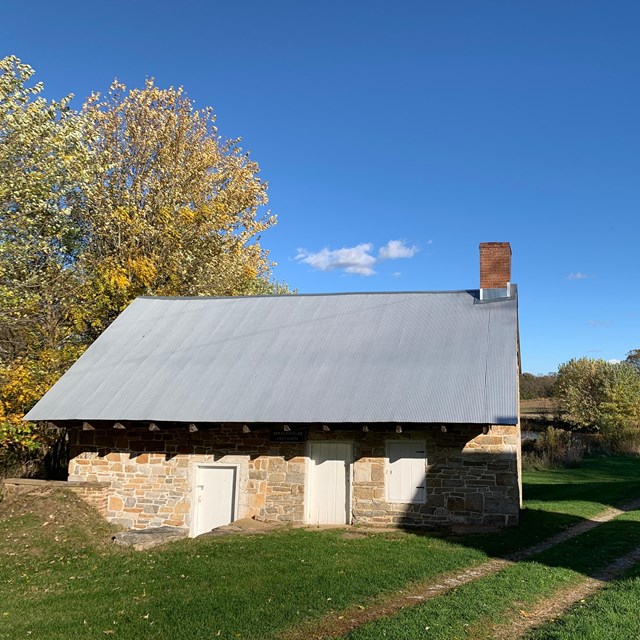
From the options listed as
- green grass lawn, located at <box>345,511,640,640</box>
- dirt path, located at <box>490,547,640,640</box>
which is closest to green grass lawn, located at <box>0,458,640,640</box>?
green grass lawn, located at <box>345,511,640,640</box>

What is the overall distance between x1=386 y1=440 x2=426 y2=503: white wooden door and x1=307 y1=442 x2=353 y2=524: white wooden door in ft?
3.05

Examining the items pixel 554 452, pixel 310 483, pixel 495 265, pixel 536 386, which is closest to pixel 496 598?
pixel 310 483

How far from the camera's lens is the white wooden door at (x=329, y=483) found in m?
12.9

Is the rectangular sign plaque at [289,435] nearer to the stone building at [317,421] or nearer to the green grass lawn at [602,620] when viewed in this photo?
the stone building at [317,421]

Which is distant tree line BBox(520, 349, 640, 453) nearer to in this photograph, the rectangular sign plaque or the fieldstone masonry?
the fieldstone masonry

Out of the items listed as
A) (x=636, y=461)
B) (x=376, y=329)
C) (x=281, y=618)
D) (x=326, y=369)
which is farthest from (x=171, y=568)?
(x=636, y=461)

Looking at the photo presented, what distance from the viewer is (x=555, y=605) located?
23.2 ft

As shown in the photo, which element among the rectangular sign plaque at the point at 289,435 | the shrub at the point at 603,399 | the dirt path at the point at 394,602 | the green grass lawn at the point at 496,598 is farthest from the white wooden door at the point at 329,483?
the shrub at the point at 603,399

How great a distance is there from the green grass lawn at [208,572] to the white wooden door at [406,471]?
947mm

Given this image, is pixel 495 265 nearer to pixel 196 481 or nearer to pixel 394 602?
pixel 196 481

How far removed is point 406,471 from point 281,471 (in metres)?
2.79

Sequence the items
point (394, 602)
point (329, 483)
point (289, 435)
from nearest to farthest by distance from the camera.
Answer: point (394, 602) → point (329, 483) → point (289, 435)

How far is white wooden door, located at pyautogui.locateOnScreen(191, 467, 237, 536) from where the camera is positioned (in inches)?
526

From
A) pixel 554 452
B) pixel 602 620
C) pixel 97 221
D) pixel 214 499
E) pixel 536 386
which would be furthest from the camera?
pixel 536 386
